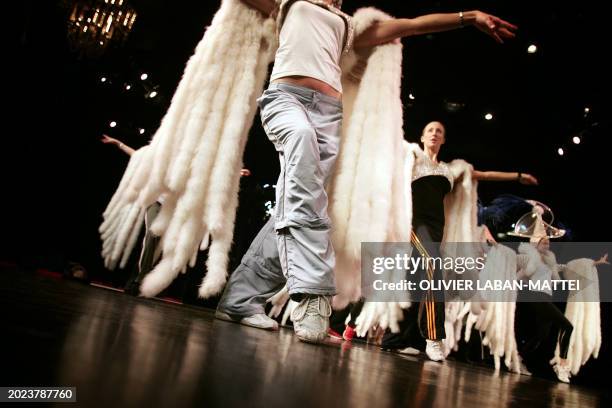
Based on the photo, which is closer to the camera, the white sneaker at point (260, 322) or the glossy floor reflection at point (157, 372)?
the glossy floor reflection at point (157, 372)

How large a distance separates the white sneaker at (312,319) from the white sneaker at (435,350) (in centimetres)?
138

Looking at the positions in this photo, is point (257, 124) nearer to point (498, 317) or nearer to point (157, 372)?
point (498, 317)

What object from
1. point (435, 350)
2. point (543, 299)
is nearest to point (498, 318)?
point (543, 299)

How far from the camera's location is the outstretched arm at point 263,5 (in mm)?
1979

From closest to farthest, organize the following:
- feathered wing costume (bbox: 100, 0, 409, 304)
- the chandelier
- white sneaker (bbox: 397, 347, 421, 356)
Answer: feathered wing costume (bbox: 100, 0, 409, 304) < white sneaker (bbox: 397, 347, 421, 356) < the chandelier

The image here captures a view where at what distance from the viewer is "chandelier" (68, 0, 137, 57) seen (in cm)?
374

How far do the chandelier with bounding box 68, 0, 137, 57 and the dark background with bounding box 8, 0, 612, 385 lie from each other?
0.10m

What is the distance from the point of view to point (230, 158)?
1.83 metres

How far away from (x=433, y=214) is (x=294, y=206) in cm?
167

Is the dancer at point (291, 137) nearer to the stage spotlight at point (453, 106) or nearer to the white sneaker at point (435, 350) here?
the white sneaker at point (435, 350)

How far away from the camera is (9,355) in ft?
1.13

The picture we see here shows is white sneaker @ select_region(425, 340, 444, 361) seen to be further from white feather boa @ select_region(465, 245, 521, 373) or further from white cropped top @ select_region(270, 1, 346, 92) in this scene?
white feather boa @ select_region(465, 245, 521, 373)

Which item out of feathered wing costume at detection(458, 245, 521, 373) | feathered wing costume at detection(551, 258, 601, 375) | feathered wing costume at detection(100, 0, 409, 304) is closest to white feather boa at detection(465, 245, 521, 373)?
feathered wing costume at detection(458, 245, 521, 373)

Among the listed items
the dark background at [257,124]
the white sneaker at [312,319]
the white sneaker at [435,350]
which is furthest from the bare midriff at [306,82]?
the dark background at [257,124]
